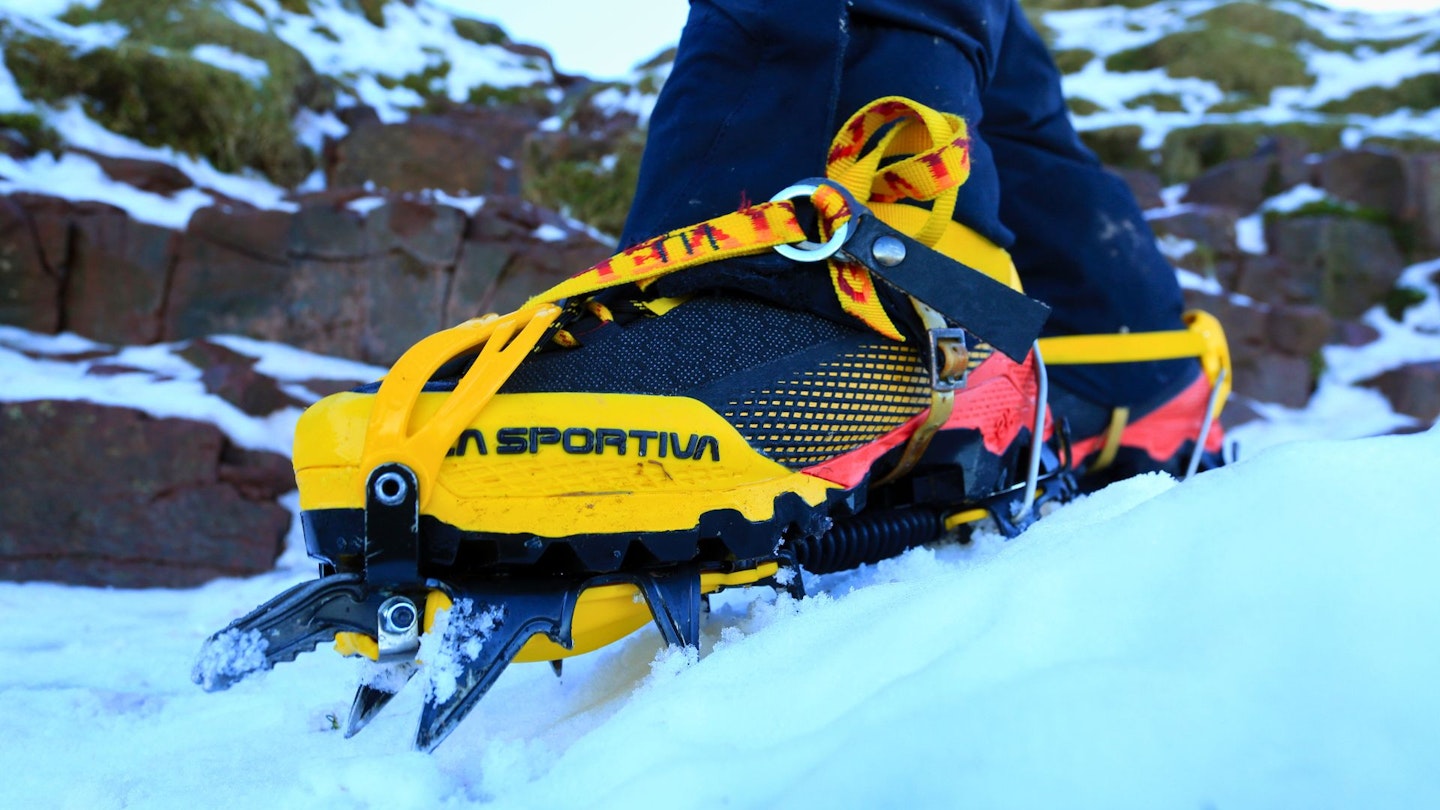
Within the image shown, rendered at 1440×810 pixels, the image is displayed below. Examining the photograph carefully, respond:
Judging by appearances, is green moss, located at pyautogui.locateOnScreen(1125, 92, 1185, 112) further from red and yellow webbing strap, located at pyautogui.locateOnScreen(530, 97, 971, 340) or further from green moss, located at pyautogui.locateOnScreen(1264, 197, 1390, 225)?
red and yellow webbing strap, located at pyautogui.locateOnScreen(530, 97, 971, 340)

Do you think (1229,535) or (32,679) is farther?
(32,679)

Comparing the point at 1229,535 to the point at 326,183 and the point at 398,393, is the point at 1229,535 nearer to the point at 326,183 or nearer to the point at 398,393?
the point at 398,393

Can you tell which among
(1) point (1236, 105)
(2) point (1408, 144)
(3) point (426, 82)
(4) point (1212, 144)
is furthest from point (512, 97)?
(2) point (1408, 144)

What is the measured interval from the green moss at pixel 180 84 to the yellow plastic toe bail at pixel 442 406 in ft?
14.8

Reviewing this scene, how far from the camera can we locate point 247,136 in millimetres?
4691

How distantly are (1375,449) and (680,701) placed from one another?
37 centimetres

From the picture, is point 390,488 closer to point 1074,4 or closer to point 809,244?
point 809,244

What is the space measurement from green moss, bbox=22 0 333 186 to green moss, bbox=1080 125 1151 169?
5.74 m

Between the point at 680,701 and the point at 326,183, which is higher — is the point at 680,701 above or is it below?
above

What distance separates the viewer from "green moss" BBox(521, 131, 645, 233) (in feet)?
16.4

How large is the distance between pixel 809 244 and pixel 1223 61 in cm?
1008

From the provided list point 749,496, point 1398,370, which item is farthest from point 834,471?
point 1398,370

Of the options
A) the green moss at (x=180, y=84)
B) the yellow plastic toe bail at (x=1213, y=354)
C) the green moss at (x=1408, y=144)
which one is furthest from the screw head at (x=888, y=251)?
the green moss at (x=1408, y=144)

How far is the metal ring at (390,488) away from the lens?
0.56 metres
